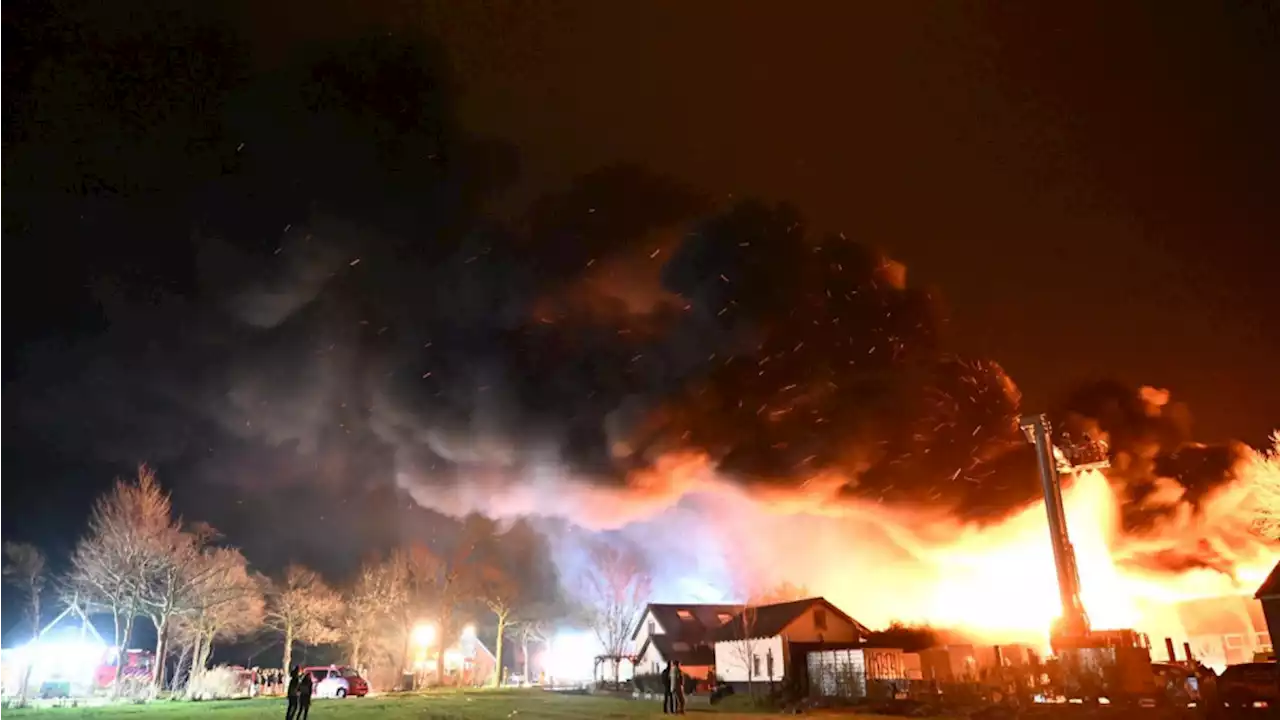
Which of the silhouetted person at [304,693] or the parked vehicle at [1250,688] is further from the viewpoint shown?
the parked vehicle at [1250,688]

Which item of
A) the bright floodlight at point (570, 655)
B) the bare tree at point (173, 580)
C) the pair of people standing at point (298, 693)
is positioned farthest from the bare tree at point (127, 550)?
the bright floodlight at point (570, 655)

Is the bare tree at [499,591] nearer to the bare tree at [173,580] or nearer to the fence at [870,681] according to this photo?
the bare tree at [173,580]

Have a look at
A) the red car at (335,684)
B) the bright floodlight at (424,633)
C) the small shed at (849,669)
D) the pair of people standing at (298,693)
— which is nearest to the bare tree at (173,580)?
the red car at (335,684)

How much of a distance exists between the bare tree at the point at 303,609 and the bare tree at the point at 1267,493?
5886 centimetres

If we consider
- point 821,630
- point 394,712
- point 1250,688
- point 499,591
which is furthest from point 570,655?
point 1250,688

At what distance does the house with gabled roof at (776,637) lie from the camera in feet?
146

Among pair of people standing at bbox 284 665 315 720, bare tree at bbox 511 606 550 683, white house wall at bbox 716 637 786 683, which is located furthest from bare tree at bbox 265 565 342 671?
pair of people standing at bbox 284 665 315 720

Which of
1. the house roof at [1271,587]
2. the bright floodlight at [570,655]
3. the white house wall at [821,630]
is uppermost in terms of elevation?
the house roof at [1271,587]

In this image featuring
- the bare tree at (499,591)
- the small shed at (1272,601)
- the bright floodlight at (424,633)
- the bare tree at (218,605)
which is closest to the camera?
the small shed at (1272,601)

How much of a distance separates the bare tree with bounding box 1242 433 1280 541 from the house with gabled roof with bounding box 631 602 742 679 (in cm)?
3036

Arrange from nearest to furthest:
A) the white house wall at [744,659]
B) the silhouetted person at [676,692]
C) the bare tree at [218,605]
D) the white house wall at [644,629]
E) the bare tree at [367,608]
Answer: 1. the silhouetted person at [676,692]
2. the white house wall at [744,659]
3. the bare tree at [218,605]
4. the white house wall at [644,629]
5. the bare tree at [367,608]

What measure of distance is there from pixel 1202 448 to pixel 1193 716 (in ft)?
98.2

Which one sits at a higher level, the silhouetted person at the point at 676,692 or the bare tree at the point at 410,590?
the bare tree at the point at 410,590

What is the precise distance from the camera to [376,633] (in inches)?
2704
